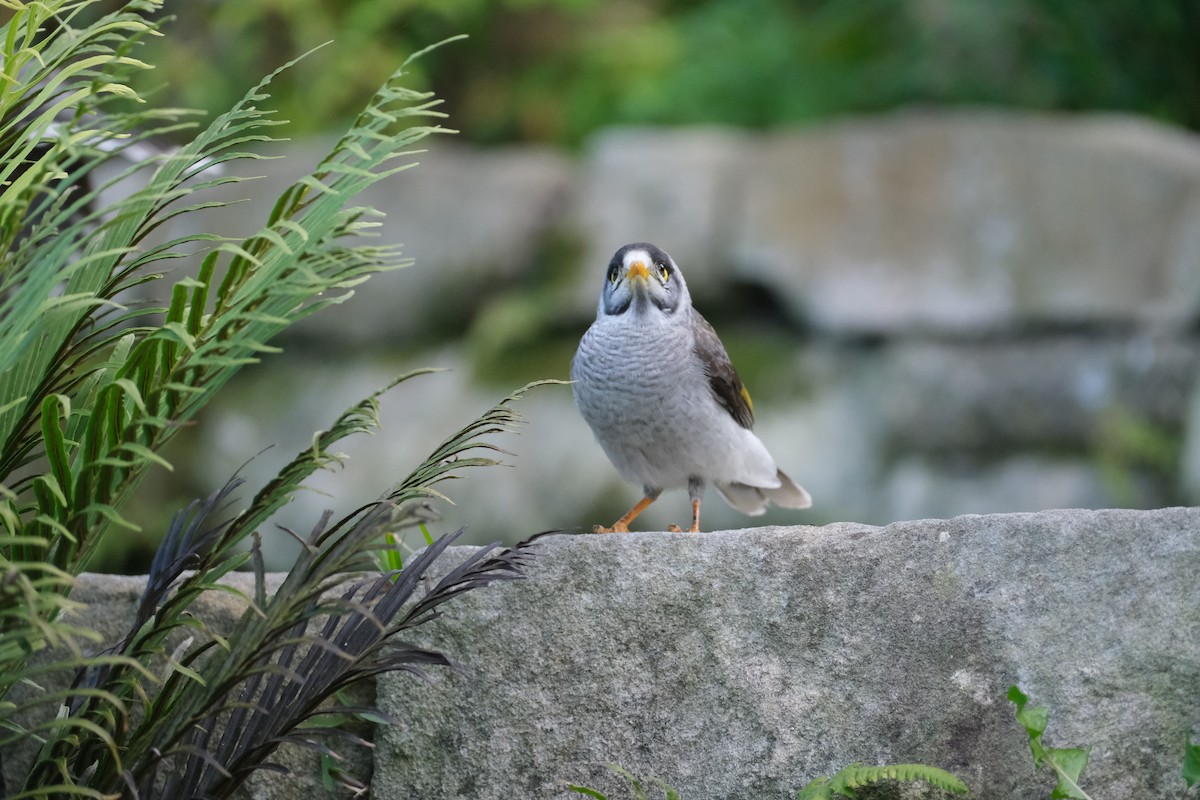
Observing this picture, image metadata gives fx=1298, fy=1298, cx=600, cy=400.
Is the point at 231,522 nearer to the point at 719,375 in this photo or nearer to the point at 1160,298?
the point at 719,375

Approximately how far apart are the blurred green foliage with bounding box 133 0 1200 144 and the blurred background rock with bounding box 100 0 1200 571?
0.09ft

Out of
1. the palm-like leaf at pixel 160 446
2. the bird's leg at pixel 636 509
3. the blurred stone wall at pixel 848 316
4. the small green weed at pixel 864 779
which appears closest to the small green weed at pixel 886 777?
the small green weed at pixel 864 779

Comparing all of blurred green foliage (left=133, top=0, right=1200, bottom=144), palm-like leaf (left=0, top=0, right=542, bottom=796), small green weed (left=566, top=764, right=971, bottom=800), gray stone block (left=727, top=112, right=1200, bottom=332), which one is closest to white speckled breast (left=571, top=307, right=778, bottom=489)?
palm-like leaf (left=0, top=0, right=542, bottom=796)

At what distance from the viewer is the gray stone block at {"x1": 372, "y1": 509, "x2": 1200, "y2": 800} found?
2.50 metres

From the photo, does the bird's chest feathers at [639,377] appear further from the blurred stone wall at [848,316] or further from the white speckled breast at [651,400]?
the blurred stone wall at [848,316]

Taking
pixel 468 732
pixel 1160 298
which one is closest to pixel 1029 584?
pixel 468 732

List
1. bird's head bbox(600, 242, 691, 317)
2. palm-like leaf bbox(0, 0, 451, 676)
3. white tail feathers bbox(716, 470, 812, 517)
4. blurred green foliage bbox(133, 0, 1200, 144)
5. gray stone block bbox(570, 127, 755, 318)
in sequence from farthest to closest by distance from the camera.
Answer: blurred green foliage bbox(133, 0, 1200, 144)
gray stone block bbox(570, 127, 755, 318)
white tail feathers bbox(716, 470, 812, 517)
bird's head bbox(600, 242, 691, 317)
palm-like leaf bbox(0, 0, 451, 676)

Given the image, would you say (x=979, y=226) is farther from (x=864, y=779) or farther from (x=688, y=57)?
(x=864, y=779)

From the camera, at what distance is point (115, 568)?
811 centimetres

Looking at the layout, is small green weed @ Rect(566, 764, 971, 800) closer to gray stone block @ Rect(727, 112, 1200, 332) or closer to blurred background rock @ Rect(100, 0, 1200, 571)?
blurred background rock @ Rect(100, 0, 1200, 571)

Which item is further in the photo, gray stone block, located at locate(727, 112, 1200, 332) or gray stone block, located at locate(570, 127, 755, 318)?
gray stone block, located at locate(570, 127, 755, 318)

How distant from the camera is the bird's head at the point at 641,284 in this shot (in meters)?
3.92

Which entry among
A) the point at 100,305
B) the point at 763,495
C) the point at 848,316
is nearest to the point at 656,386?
the point at 763,495

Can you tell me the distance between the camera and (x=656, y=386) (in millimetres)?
3844
